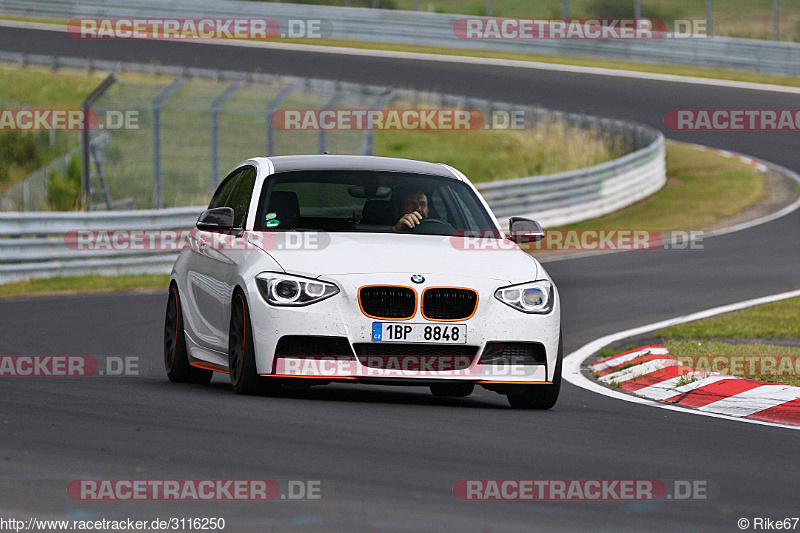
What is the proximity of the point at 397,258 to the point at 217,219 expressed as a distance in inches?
56.5

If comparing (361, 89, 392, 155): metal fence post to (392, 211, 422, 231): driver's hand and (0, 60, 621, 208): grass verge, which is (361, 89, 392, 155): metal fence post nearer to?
(0, 60, 621, 208): grass verge

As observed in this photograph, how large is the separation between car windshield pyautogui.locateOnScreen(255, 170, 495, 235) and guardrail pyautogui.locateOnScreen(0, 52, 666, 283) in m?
10.4

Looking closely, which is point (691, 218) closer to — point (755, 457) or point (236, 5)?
point (755, 457)

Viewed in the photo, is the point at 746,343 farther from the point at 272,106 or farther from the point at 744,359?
the point at 272,106

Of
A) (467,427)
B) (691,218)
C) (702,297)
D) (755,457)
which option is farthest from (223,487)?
(691,218)

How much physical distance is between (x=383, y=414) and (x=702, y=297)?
971 cm

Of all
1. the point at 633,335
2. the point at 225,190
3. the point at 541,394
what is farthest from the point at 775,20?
the point at 541,394

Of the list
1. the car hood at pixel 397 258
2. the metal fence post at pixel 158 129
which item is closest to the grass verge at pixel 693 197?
the metal fence post at pixel 158 129

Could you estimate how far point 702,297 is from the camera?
17703mm

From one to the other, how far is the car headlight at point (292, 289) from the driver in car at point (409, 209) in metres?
1.13

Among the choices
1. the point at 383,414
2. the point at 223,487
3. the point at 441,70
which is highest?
the point at 223,487

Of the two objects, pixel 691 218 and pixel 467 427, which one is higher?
pixel 467 427

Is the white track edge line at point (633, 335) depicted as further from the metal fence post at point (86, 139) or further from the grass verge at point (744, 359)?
the metal fence post at point (86, 139)

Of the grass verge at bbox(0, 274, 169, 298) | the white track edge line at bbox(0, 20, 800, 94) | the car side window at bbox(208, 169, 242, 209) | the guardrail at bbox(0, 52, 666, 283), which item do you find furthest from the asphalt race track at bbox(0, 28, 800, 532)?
the white track edge line at bbox(0, 20, 800, 94)
